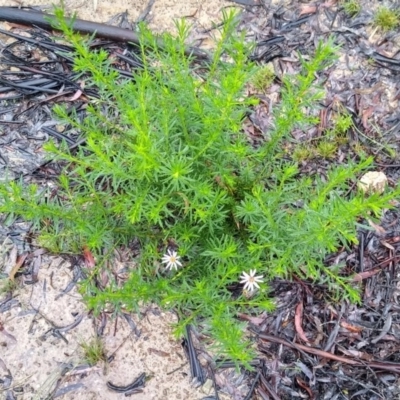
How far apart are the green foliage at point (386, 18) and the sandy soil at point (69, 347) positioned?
2344 mm

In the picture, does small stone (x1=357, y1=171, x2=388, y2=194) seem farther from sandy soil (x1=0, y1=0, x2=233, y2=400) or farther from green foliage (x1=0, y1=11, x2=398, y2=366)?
sandy soil (x1=0, y1=0, x2=233, y2=400)

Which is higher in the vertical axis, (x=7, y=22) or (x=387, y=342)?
(x=7, y=22)

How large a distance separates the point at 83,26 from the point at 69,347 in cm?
206

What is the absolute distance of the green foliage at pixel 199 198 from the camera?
234cm

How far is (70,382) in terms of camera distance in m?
3.04

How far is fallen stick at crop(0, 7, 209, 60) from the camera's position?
3531mm

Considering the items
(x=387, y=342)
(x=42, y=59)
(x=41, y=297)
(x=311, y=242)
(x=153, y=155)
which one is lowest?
(x=41, y=297)

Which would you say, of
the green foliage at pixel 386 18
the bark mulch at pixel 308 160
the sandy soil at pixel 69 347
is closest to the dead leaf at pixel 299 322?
the bark mulch at pixel 308 160

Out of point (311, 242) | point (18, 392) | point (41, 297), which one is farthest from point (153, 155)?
point (18, 392)

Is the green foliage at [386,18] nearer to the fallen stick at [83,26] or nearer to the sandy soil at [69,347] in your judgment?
the fallen stick at [83,26]

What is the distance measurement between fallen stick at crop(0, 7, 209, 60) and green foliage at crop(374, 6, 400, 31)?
3.84ft

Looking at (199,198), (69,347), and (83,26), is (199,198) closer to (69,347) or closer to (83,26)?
(69,347)

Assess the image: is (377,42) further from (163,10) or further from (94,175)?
(94,175)

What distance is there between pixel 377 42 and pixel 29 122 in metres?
2.36
